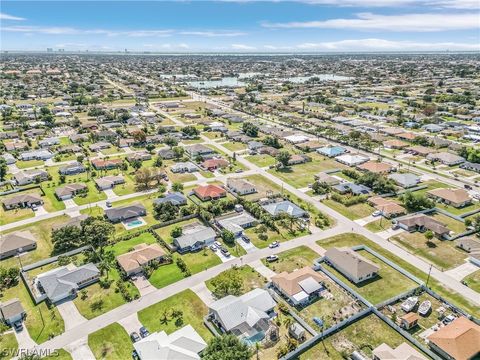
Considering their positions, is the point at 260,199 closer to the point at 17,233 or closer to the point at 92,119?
the point at 17,233

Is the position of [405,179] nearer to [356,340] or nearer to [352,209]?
[352,209]

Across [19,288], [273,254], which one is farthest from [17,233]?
[273,254]

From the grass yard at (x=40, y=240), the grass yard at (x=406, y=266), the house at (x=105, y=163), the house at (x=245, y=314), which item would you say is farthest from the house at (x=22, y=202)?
the grass yard at (x=406, y=266)

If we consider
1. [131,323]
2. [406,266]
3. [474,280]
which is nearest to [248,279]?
[131,323]

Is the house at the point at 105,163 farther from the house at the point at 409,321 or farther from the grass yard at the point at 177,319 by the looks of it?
the house at the point at 409,321

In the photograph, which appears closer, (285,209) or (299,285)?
(299,285)

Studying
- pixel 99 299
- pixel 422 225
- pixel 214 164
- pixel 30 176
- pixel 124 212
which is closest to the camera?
pixel 99 299

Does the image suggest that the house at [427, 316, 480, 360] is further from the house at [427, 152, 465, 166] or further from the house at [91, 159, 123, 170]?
the house at [91, 159, 123, 170]
